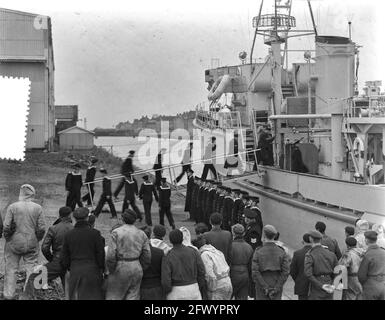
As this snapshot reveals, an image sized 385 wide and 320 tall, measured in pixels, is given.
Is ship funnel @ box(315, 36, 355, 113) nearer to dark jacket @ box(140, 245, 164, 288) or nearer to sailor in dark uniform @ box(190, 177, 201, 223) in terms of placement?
sailor in dark uniform @ box(190, 177, 201, 223)

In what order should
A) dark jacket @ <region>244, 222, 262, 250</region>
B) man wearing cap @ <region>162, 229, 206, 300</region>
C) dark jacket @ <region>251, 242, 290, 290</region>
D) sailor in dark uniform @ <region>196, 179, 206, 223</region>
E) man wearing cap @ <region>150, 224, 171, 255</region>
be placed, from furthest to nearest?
sailor in dark uniform @ <region>196, 179, 206, 223</region> → dark jacket @ <region>244, 222, 262, 250</region> → dark jacket @ <region>251, 242, 290, 290</region> → man wearing cap @ <region>150, 224, 171, 255</region> → man wearing cap @ <region>162, 229, 206, 300</region>

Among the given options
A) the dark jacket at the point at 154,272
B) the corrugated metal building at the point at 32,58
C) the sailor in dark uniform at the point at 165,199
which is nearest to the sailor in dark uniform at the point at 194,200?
the sailor in dark uniform at the point at 165,199

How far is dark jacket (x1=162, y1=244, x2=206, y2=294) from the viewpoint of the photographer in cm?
635

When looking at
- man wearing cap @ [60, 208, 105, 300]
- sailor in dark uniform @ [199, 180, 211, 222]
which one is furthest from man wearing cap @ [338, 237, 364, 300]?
sailor in dark uniform @ [199, 180, 211, 222]

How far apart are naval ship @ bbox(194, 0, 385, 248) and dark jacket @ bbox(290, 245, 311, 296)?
13.3 feet

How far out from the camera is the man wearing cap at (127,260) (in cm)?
645

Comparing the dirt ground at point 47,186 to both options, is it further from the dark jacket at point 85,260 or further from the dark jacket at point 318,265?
the dark jacket at point 318,265

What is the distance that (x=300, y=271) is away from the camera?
23.2ft

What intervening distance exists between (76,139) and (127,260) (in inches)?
1298

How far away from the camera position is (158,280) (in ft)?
21.5

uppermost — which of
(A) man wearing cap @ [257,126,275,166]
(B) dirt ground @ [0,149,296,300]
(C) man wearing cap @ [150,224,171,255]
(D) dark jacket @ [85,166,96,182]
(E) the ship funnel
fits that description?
(E) the ship funnel

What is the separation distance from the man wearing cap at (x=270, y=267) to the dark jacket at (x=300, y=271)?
10.3 inches

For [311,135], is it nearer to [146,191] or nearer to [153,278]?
[146,191]
